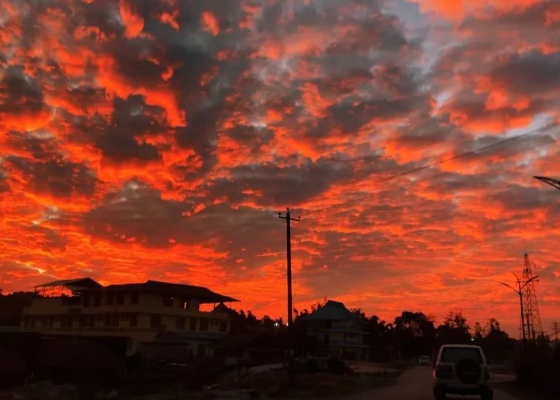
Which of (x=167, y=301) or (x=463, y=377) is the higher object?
(x=167, y=301)

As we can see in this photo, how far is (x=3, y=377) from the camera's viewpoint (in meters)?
40.8

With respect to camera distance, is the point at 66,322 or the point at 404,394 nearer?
the point at 404,394

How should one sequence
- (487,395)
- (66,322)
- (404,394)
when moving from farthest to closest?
(66,322) → (404,394) → (487,395)

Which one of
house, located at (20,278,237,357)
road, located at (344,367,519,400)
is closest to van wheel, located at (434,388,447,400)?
road, located at (344,367,519,400)

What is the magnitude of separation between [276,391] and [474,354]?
40.6 ft

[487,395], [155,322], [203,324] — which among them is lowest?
[487,395]

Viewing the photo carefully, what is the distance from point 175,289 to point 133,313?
6.18 metres

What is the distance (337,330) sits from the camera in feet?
341

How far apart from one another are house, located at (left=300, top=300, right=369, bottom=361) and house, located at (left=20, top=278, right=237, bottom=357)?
25.8 metres

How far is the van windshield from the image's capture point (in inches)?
838

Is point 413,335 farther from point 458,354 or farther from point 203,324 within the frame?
point 458,354

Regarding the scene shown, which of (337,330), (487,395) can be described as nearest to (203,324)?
(337,330)

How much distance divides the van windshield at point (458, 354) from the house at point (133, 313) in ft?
160

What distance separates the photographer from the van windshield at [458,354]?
21.3 metres
